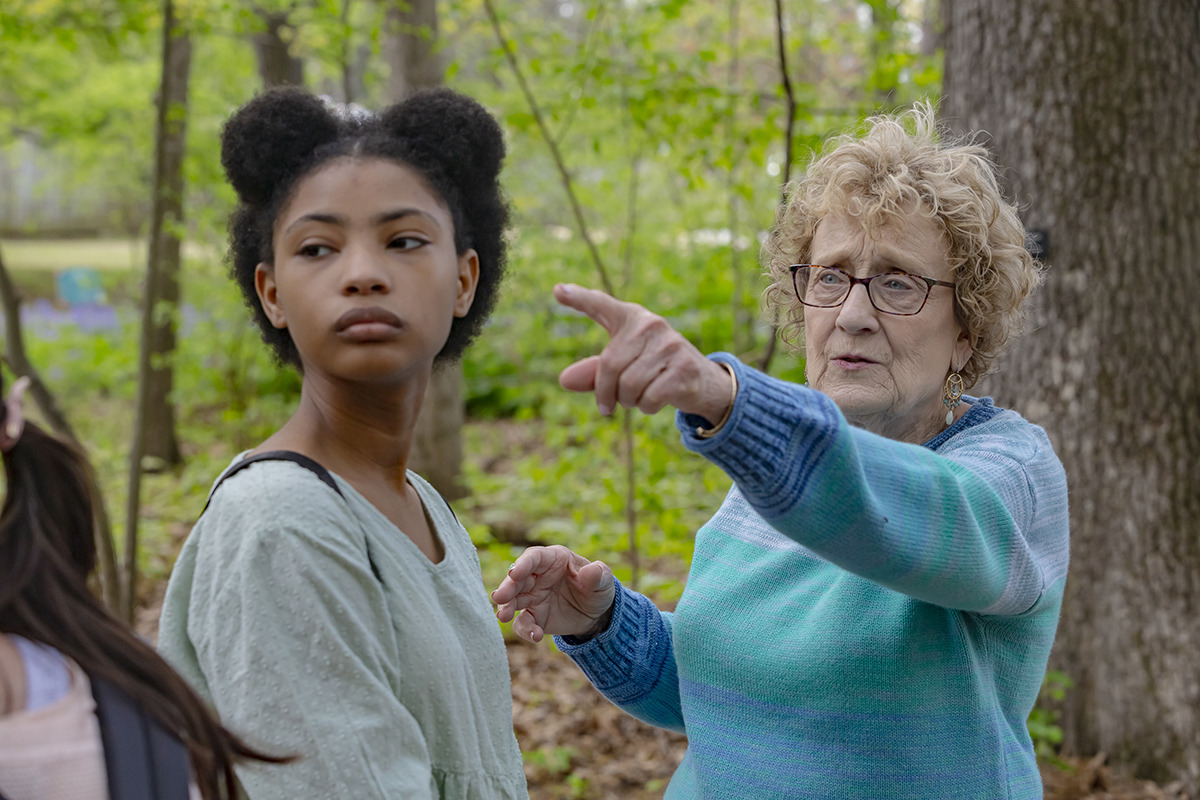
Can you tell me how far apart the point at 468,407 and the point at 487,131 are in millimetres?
8695

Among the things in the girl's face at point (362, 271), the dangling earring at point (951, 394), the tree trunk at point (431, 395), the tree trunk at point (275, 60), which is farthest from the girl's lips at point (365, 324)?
the tree trunk at point (275, 60)

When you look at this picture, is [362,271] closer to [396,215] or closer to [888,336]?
[396,215]

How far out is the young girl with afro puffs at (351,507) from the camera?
1102mm

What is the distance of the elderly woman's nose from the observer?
1752 mm

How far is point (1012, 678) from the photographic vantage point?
1675 mm

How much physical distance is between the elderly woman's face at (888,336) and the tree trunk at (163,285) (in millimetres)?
3087

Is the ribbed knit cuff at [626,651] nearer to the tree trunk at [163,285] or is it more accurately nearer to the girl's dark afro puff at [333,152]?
the girl's dark afro puff at [333,152]

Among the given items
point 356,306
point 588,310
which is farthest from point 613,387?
point 356,306

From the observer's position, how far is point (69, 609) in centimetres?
107

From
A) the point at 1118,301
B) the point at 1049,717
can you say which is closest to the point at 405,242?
A: the point at 1118,301

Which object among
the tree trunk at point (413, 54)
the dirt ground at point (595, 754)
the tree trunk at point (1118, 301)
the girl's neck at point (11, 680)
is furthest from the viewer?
the tree trunk at point (413, 54)

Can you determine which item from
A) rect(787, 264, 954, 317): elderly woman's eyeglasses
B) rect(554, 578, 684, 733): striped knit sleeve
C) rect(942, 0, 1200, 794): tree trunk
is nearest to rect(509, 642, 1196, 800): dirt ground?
rect(942, 0, 1200, 794): tree trunk

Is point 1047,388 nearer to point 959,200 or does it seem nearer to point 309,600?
point 959,200

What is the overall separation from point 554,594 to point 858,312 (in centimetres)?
81
